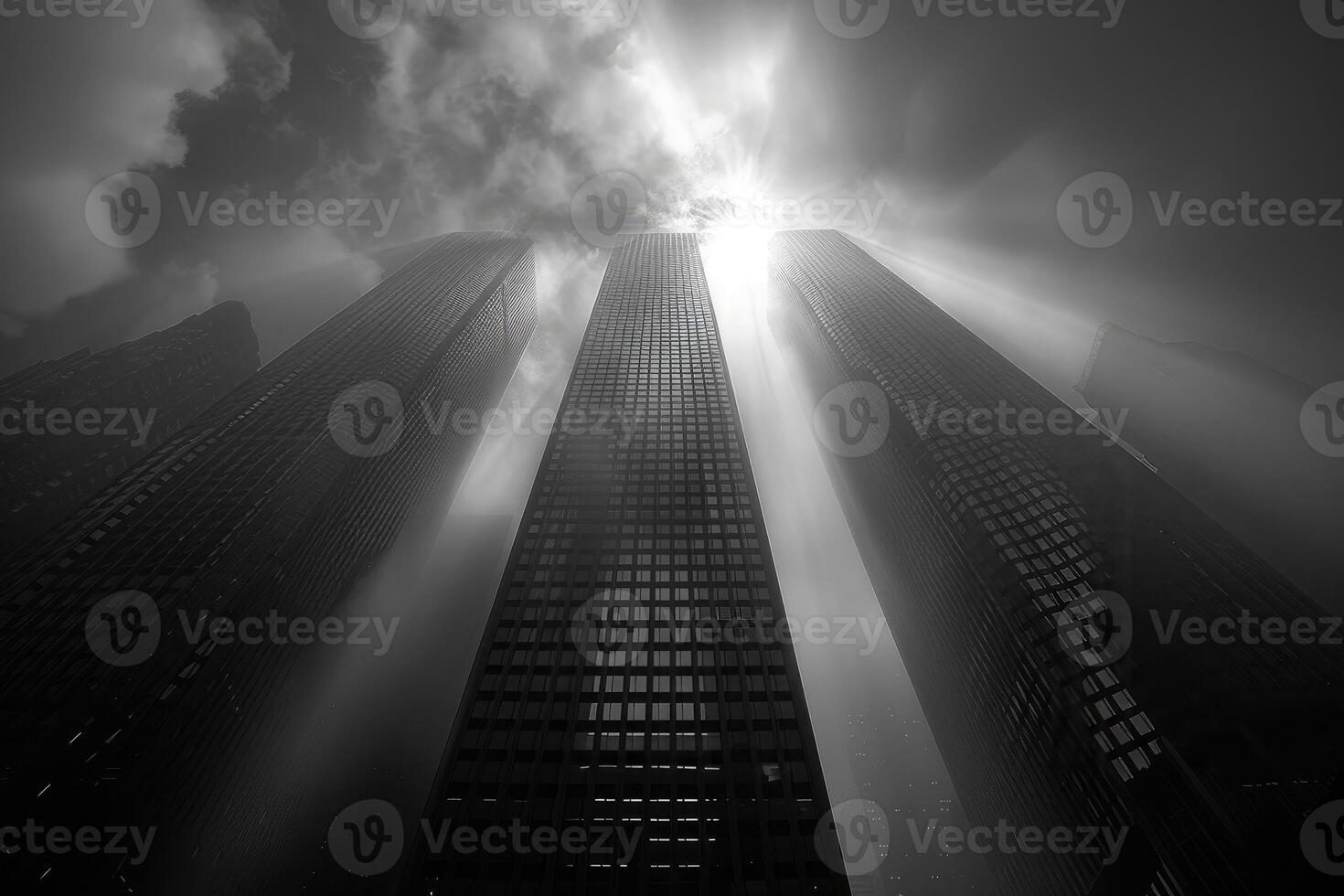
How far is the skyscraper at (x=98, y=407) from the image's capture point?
403ft

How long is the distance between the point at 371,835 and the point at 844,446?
120 m

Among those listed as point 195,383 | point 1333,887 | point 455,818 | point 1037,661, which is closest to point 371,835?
point 455,818

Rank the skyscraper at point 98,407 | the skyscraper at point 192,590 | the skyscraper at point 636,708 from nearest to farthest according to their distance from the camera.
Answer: the skyscraper at point 636,708 → the skyscraper at point 192,590 → the skyscraper at point 98,407

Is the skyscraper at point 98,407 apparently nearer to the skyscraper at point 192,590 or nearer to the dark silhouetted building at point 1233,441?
the skyscraper at point 192,590

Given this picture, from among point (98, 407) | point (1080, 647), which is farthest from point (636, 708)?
point (98, 407)

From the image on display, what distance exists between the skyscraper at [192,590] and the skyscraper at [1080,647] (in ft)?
289

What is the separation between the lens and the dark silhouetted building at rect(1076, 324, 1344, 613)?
13538 centimetres

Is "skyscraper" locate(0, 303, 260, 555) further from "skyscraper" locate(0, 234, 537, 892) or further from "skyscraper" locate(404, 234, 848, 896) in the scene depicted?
"skyscraper" locate(404, 234, 848, 896)

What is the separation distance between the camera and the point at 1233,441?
15150cm

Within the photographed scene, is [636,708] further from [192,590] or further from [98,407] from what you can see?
[98,407]

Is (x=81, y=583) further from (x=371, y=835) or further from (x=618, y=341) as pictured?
(x=618, y=341)

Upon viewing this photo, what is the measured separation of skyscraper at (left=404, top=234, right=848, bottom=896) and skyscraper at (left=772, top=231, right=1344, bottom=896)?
2770 cm

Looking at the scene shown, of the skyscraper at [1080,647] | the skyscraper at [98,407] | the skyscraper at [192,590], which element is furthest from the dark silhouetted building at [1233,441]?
the skyscraper at [98,407]

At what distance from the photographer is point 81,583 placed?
65.2m
